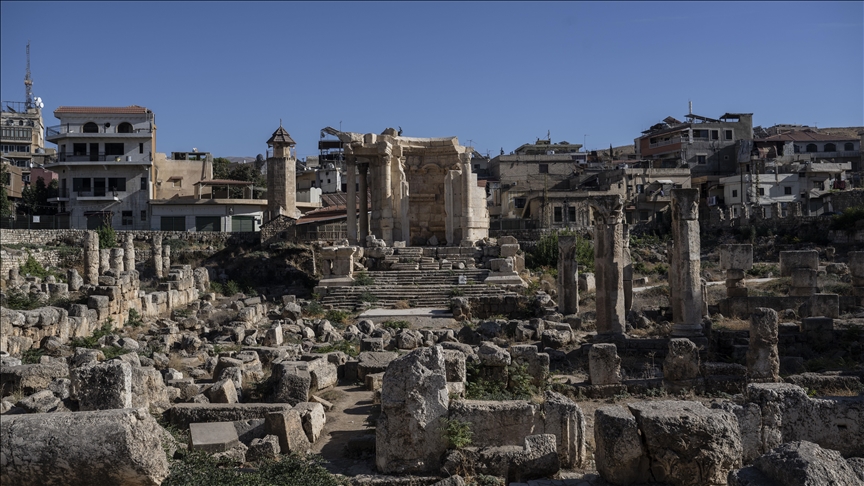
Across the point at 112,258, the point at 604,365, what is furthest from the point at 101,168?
the point at 604,365

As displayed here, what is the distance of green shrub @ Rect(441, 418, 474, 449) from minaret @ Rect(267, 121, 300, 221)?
43.7 meters

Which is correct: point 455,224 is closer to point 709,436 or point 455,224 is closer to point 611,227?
point 611,227

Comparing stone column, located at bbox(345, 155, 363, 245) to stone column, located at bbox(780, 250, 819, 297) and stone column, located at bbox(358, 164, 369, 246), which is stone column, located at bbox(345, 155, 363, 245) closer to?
stone column, located at bbox(358, 164, 369, 246)

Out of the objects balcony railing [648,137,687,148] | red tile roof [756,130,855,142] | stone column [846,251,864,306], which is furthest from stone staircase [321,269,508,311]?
red tile roof [756,130,855,142]

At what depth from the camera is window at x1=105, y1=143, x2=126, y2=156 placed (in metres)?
52.9

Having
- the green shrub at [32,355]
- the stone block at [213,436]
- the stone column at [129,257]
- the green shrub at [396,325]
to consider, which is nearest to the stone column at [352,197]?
the stone column at [129,257]

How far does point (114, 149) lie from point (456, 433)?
49.2 metres

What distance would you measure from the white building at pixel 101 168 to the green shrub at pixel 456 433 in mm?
47511

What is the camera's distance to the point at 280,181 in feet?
171

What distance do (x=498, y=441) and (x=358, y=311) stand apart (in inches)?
710

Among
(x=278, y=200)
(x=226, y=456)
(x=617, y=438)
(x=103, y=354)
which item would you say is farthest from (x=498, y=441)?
(x=278, y=200)

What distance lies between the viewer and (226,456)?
29.7 feet

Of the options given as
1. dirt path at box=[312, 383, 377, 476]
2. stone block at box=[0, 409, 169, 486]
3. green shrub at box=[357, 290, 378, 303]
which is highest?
green shrub at box=[357, 290, 378, 303]

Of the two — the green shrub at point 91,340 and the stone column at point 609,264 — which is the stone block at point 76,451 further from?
the stone column at point 609,264
